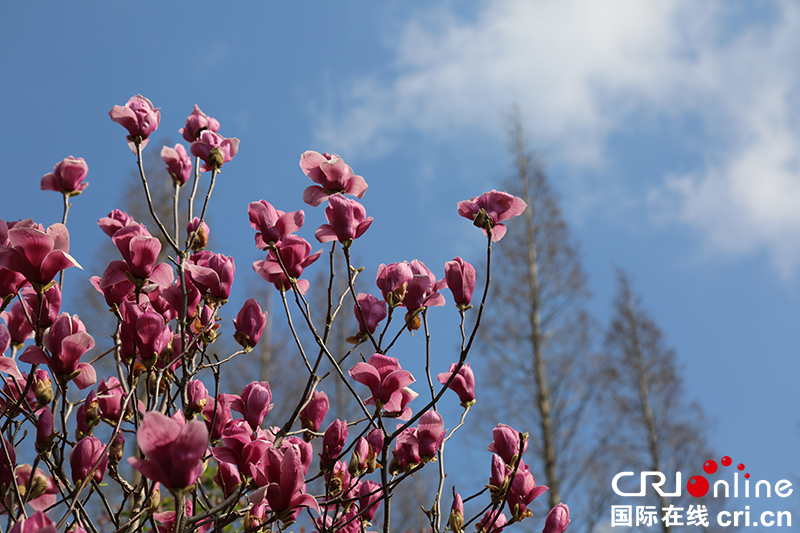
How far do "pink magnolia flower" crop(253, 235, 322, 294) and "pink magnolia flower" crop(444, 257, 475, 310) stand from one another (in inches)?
11.6

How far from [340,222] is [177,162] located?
633 mm

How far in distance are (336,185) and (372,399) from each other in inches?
→ 18.8

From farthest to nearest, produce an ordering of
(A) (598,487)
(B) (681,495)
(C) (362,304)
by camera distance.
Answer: (B) (681,495), (A) (598,487), (C) (362,304)

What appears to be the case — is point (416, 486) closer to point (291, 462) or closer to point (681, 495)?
point (681, 495)

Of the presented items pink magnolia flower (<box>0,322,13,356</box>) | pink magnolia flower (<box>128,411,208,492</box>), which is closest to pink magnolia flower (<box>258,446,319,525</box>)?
pink magnolia flower (<box>128,411,208,492</box>)

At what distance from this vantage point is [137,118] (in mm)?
1404

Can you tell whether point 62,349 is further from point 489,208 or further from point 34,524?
point 489,208

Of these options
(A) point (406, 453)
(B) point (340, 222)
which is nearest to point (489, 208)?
(B) point (340, 222)

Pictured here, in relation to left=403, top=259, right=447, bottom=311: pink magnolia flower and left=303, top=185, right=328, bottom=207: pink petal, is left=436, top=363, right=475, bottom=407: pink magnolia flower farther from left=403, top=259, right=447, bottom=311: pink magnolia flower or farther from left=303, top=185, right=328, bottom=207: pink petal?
left=303, top=185, right=328, bottom=207: pink petal

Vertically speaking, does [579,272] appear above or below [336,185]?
above

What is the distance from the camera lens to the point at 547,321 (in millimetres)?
8469

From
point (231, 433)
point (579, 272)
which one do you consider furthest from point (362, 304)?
point (579, 272)

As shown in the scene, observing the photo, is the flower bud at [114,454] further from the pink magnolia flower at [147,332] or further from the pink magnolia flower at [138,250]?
the pink magnolia flower at [138,250]

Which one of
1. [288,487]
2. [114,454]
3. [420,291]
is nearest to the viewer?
[288,487]
